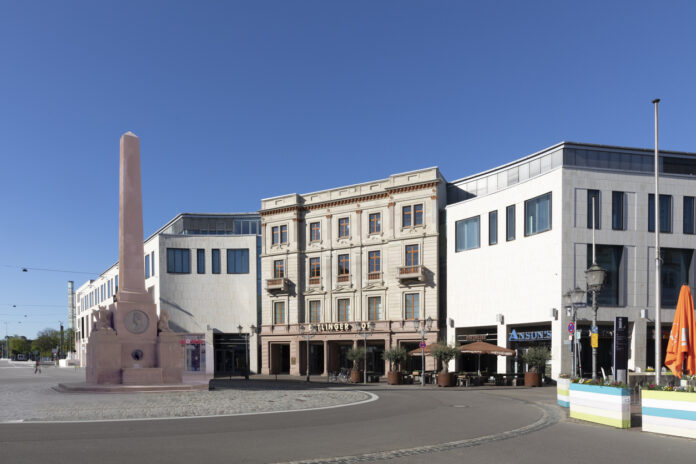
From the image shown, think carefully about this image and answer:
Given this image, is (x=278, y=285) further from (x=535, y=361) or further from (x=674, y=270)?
(x=674, y=270)

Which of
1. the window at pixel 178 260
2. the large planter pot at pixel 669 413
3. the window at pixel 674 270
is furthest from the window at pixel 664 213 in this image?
the window at pixel 178 260

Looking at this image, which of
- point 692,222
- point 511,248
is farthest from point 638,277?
point 511,248

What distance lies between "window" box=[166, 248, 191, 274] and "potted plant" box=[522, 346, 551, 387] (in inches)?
1405

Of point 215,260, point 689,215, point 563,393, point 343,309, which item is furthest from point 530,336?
point 215,260

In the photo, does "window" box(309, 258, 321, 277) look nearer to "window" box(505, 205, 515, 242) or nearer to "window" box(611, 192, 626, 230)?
"window" box(505, 205, 515, 242)

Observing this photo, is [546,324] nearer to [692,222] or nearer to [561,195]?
[561,195]

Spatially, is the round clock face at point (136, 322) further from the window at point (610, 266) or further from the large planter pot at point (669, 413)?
the window at point (610, 266)

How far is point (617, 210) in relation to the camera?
39062 mm

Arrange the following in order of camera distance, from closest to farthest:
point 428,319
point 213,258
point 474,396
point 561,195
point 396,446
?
point 396,446 < point 474,396 < point 561,195 < point 428,319 < point 213,258

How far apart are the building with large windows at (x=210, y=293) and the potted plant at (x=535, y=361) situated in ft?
97.9

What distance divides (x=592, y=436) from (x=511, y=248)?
96.3ft

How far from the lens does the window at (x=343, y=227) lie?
2105 inches

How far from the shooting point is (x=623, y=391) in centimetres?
1545

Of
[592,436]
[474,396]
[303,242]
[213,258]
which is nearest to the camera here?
[592,436]
